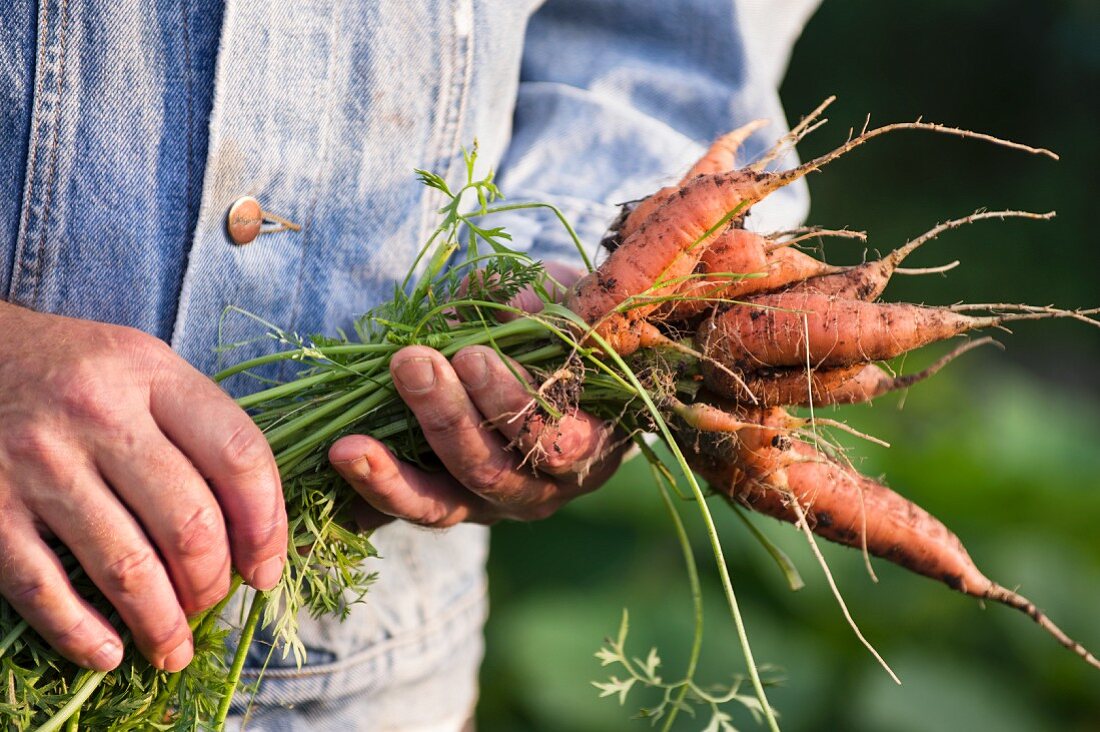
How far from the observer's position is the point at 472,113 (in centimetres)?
148

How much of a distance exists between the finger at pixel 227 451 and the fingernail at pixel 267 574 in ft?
0.12

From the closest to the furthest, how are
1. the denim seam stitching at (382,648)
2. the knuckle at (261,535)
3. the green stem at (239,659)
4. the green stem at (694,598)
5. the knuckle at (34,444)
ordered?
the knuckle at (34,444), the knuckle at (261,535), the green stem at (239,659), the green stem at (694,598), the denim seam stitching at (382,648)

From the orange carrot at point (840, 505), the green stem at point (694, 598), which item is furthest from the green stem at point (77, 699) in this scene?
the orange carrot at point (840, 505)

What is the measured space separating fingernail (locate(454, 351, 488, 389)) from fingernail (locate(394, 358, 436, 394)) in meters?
0.04

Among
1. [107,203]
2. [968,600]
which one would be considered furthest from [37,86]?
[968,600]

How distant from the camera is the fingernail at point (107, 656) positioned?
1114mm

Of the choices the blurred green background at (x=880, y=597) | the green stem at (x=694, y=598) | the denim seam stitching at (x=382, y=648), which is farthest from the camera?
the blurred green background at (x=880, y=597)

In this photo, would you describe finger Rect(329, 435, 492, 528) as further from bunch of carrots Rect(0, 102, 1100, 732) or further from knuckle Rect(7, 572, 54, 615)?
knuckle Rect(7, 572, 54, 615)

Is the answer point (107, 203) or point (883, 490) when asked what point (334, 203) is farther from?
point (883, 490)

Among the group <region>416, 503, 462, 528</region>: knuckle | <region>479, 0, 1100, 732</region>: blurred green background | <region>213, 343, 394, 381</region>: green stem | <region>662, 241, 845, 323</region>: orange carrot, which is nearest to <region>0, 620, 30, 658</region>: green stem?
<region>213, 343, 394, 381</region>: green stem

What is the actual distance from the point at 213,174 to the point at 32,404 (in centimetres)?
35

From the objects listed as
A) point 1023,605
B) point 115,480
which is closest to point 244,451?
point 115,480

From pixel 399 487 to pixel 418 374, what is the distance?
0.17m

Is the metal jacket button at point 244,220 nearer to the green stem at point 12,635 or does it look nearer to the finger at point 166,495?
the finger at point 166,495
